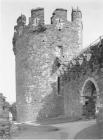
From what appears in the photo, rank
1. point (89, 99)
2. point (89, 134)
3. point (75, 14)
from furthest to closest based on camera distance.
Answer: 1. point (75, 14)
2. point (89, 99)
3. point (89, 134)

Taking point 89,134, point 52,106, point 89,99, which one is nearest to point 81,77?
point 89,99

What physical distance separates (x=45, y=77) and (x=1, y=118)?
11.7 m

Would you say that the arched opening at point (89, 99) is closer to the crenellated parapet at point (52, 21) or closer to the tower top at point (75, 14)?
the crenellated parapet at point (52, 21)

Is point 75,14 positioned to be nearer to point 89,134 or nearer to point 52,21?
point 52,21

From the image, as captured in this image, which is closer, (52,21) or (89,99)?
(89,99)

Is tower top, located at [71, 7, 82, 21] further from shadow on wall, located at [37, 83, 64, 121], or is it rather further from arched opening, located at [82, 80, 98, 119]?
arched opening, located at [82, 80, 98, 119]

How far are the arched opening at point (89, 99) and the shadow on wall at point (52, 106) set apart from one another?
5.74 meters

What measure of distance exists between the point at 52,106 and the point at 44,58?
13.4 ft

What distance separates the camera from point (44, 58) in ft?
96.9

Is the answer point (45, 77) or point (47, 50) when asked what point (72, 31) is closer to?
point (47, 50)

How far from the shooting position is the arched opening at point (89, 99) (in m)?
23.1

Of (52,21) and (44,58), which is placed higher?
(52,21)

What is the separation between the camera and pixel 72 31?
1196 inches

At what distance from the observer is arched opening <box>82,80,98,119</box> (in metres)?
23.1
